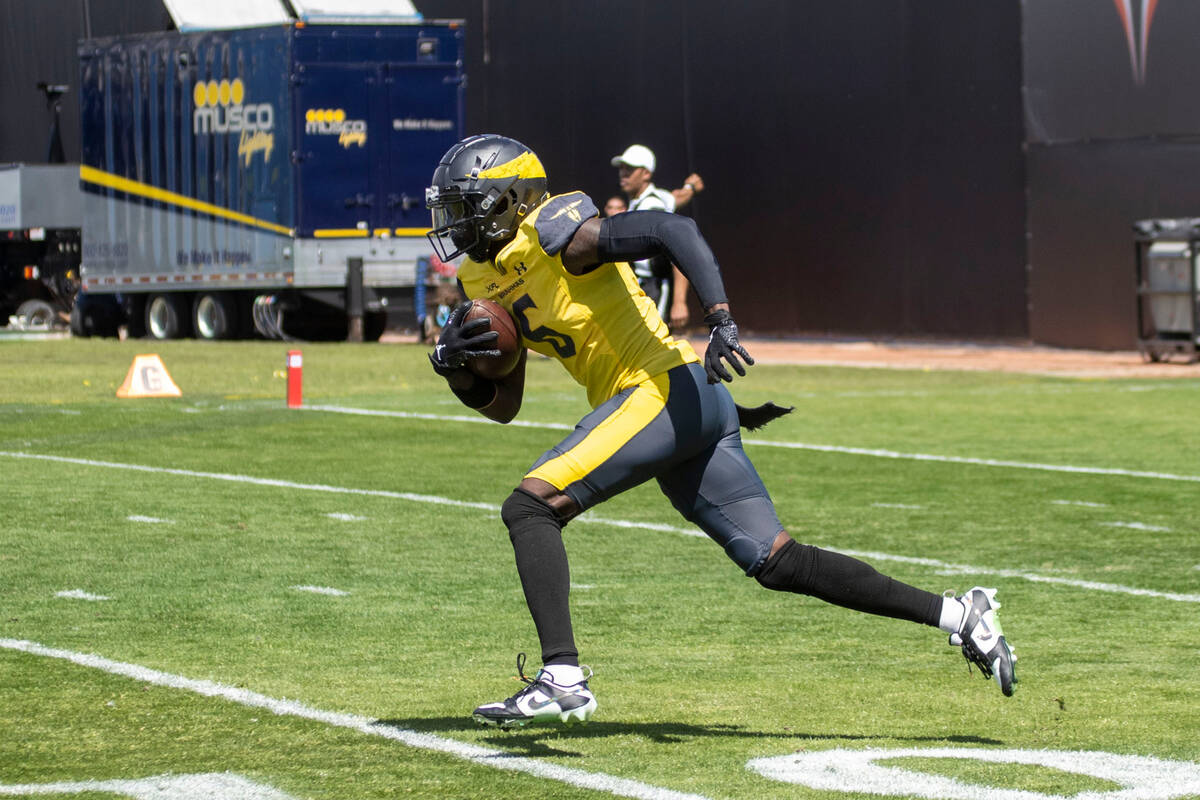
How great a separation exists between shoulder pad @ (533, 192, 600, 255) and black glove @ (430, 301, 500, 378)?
329 mm

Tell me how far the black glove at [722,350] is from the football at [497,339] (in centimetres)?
69

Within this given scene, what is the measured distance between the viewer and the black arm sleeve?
225 inches

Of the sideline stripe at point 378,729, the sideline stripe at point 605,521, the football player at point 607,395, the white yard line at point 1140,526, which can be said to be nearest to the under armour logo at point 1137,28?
the white yard line at point 1140,526

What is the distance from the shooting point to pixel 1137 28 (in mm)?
25828

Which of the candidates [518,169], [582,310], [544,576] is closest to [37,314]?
[518,169]

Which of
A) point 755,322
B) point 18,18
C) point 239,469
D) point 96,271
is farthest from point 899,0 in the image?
point 18,18

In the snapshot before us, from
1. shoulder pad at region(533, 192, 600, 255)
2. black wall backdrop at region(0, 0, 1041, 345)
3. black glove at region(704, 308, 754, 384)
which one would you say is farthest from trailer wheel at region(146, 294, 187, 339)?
black glove at region(704, 308, 754, 384)

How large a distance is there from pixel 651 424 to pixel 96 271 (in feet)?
94.0

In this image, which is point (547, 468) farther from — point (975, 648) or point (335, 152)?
point (335, 152)

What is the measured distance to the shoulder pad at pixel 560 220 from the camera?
5.86 m

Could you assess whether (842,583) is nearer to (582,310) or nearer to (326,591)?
(582,310)

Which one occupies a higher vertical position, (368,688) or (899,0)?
(899,0)

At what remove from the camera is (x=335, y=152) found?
29.2 metres

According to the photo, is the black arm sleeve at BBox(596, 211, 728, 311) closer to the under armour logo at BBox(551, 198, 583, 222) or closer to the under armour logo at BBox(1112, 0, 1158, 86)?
the under armour logo at BBox(551, 198, 583, 222)
